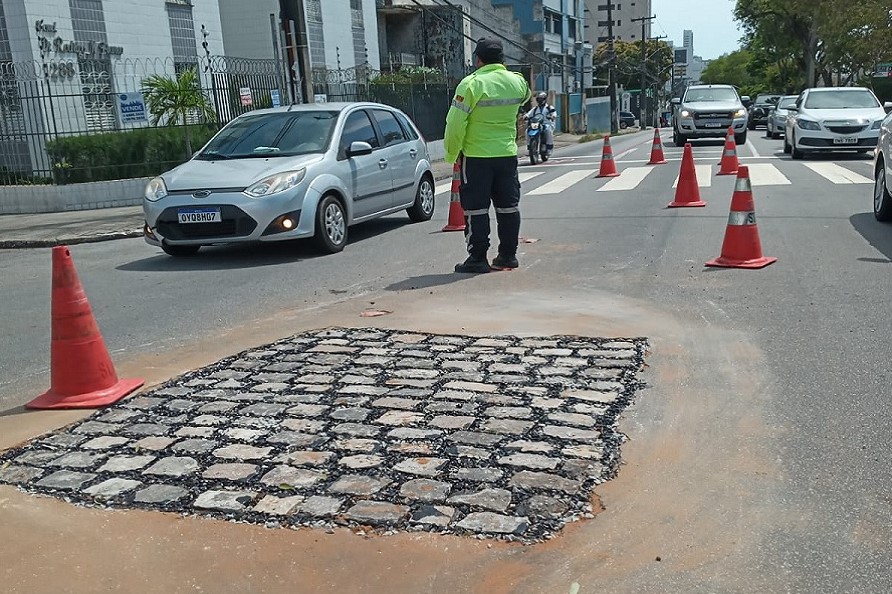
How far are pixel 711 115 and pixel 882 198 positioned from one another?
1612 cm

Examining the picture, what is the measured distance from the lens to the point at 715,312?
631 cm

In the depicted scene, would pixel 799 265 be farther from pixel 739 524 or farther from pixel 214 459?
pixel 214 459

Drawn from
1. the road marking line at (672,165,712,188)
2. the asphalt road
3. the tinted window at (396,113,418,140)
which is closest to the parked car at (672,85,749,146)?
the road marking line at (672,165,712,188)

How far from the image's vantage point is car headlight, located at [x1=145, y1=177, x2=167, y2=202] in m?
9.37

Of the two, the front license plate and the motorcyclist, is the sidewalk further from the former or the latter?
the motorcyclist

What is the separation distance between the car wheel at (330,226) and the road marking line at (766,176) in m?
7.57

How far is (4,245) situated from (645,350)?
32.5 feet

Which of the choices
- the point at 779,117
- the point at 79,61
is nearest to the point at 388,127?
the point at 79,61

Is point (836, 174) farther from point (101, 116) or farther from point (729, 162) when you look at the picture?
point (101, 116)

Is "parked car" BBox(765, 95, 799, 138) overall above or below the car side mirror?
below

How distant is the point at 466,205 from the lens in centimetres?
803

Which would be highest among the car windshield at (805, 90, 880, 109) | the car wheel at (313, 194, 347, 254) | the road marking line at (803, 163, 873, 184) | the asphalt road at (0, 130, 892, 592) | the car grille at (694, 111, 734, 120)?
the car windshield at (805, 90, 880, 109)

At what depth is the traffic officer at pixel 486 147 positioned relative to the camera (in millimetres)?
7766

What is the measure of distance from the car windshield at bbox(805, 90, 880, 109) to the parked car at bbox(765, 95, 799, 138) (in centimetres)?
751
